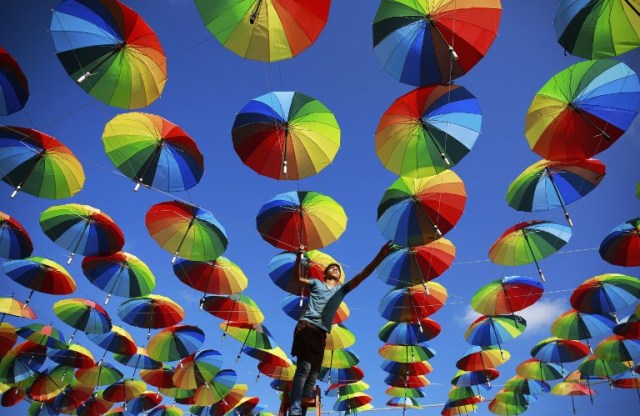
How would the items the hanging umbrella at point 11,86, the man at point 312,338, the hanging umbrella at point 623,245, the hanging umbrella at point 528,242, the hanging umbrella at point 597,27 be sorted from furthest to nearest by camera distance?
the hanging umbrella at point 623,245 → the hanging umbrella at point 528,242 → the hanging umbrella at point 11,86 → the hanging umbrella at point 597,27 → the man at point 312,338

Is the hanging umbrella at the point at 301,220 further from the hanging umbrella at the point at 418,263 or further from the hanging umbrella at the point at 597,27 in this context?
the hanging umbrella at the point at 597,27

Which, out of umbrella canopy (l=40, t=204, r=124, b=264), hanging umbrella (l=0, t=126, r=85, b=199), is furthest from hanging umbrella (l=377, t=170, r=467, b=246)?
hanging umbrella (l=0, t=126, r=85, b=199)

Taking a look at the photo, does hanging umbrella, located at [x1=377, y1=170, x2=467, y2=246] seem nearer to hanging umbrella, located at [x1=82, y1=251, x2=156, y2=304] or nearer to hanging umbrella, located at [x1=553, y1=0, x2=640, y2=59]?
hanging umbrella, located at [x1=553, y1=0, x2=640, y2=59]

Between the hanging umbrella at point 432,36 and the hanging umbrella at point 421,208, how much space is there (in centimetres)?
256

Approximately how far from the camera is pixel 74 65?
6.85 meters

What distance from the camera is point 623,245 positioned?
10211 mm

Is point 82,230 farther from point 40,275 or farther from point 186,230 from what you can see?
point 40,275

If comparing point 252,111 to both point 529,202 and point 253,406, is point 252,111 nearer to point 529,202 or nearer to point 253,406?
point 529,202

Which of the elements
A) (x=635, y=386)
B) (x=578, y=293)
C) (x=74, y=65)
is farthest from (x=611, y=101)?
(x=635, y=386)

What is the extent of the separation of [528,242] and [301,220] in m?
5.71

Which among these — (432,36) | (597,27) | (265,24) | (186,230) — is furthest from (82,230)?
(597,27)

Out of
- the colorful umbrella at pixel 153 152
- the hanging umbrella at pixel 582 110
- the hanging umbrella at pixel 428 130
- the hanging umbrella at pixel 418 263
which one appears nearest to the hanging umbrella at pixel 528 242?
the hanging umbrella at pixel 418 263

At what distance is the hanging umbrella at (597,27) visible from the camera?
19.1ft

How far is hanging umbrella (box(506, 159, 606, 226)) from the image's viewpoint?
827 centimetres
